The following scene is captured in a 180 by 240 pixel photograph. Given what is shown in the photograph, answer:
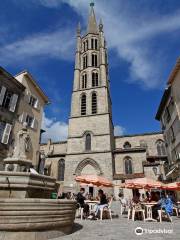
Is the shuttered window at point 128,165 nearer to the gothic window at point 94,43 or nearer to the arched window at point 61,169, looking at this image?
the arched window at point 61,169

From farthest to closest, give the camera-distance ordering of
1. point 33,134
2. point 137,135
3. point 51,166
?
point 137,135, point 51,166, point 33,134

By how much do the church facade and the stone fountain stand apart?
17.4 meters

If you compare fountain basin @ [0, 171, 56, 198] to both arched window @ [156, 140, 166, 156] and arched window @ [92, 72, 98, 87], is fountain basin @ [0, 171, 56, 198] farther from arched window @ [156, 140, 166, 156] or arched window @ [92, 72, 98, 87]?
arched window @ [156, 140, 166, 156]

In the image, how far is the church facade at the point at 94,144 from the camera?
26578 mm

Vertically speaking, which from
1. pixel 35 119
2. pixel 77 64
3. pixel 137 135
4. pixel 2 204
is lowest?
pixel 2 204

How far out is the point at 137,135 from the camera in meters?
35.6

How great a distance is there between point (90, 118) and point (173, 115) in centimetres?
1298

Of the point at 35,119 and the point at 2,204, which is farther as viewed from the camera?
the point at 35,119

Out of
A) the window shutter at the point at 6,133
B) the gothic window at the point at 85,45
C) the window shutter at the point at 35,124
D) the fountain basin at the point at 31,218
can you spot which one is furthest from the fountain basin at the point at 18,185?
the gothic window at the point at 85,45

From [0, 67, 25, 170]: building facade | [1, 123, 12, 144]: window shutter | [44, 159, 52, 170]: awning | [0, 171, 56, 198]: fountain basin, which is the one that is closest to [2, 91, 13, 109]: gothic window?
[0, 67, 25, 170]: building facade

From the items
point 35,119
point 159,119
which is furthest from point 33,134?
point 159,119

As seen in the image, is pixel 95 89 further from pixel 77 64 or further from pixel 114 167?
pixel 114 167

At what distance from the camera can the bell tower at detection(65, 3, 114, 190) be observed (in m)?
27.0

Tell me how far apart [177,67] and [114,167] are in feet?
52.0
